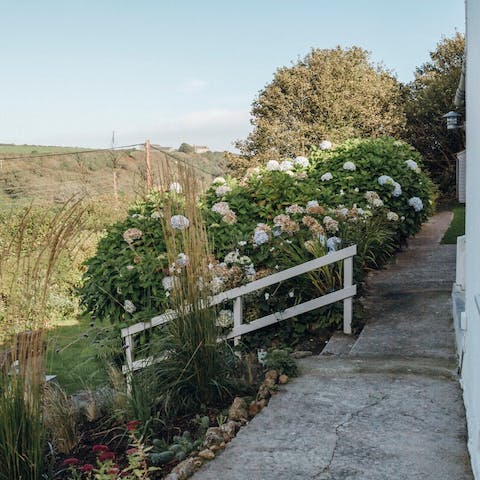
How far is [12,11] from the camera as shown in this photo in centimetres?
1514

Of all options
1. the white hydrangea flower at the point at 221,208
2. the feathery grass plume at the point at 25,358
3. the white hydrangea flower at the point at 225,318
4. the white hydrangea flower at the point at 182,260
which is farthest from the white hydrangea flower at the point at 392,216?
the feathery grass plume at the point at 25,358

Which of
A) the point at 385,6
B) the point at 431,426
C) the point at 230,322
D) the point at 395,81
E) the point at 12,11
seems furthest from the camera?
the point at 395,81

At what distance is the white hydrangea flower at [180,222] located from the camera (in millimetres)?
4383

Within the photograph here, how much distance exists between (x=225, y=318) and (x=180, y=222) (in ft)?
3.64

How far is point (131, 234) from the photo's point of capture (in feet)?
19.2

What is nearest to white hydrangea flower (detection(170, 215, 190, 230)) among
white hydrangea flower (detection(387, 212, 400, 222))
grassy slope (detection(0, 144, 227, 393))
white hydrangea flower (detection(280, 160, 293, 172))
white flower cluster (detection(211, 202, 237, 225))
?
grassy slope (detection(0, 144, 227, 393))

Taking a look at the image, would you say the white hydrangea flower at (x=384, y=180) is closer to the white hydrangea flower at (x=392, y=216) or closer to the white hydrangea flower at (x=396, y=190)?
the white hydrangea flower at (x=396, y=190)

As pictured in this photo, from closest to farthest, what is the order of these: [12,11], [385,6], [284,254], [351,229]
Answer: [284,254] < [351,229] < [385,6] < [12,11]

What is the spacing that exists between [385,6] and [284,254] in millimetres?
6368

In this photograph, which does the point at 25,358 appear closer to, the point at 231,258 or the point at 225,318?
the point at 225,318

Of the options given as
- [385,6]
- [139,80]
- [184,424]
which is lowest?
[184,424]

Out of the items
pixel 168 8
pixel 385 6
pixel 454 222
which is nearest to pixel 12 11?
pixel 168 8

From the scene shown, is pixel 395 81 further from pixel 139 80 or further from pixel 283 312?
pixel 283 312

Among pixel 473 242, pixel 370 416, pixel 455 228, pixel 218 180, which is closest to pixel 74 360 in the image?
pixel 218 180
